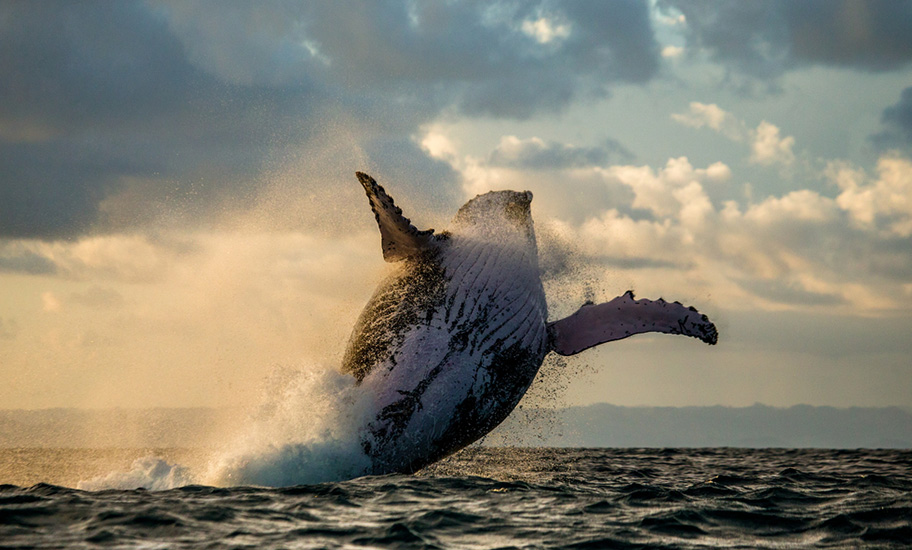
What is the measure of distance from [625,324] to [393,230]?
3.87 metres

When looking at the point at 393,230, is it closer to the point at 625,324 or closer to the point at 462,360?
the point at 462,360

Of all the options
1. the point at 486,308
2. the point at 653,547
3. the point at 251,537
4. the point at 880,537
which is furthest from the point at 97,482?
the point at 880,537

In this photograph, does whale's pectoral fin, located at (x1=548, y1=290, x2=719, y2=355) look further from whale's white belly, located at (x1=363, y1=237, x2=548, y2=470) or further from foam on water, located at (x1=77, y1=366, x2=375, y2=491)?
foam on water, located at (x1=77, y1=366, x2=375, y2=491)

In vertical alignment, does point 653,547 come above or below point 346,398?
below

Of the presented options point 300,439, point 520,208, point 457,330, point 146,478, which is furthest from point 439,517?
point 520,208

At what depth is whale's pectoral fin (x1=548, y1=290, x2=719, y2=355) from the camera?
1131cm

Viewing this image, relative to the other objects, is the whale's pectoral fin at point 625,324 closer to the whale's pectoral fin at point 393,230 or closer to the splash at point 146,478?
the whale's pectoral fin at point 393,230

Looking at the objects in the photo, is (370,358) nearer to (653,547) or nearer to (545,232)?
(545,232)

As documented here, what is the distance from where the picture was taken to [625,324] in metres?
11.5

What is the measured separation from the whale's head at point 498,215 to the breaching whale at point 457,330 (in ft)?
0.10

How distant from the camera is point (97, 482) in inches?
371

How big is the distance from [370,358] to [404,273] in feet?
4.53

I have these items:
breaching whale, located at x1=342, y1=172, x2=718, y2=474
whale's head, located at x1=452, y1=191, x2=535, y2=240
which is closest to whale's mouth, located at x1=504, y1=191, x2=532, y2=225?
whale's head, located at x1=452, y1=191, x2=535, y2=240

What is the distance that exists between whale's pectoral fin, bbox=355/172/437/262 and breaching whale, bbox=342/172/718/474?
0.02 meters
